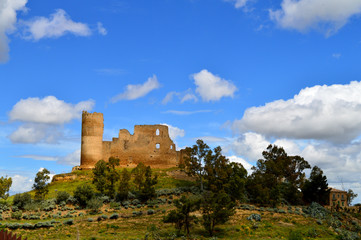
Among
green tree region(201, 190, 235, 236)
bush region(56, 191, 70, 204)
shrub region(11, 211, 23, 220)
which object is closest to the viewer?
green tree region(201, 190, 235, 236)

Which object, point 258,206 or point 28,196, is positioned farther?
point 258,206

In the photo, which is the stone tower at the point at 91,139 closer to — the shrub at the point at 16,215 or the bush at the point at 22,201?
the bush at the point at 22,201

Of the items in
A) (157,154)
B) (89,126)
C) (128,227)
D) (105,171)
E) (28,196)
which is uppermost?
(89,126)

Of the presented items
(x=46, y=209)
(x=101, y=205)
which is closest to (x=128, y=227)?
(x=101, y=205)

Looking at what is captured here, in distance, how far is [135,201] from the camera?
4494 centimetres

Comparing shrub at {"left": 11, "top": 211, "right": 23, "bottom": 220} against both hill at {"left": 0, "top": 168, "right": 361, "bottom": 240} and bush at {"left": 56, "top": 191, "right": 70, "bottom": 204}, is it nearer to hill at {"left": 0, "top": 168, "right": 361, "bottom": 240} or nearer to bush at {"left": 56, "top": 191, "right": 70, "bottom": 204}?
hill at {"left": 0, "top": 168, "right": 361, "bottom": 240}

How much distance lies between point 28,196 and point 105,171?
30.8ft

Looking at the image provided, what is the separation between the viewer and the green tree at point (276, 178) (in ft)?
153

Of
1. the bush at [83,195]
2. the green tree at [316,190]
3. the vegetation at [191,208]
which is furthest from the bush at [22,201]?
the green tree at [316,190]

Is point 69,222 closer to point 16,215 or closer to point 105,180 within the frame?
point 16,215

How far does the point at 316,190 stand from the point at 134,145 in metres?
32.8

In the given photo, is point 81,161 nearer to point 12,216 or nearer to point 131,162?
point 131,162

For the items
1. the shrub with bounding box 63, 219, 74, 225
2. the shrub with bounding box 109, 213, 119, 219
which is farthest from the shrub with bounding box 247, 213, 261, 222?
the shrub with bounding box 63, 219, 74, 225

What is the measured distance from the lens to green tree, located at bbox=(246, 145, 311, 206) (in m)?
46.8
